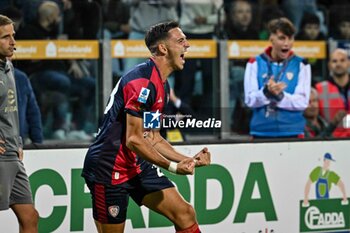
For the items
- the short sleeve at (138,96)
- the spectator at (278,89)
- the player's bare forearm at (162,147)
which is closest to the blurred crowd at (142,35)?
the spectator at (278,89)

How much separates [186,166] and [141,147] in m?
0.36

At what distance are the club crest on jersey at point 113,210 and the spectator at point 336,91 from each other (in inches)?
134

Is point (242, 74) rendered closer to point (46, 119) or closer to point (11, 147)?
point (46, 119)

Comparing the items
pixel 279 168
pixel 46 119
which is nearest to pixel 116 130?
pixel 279 168

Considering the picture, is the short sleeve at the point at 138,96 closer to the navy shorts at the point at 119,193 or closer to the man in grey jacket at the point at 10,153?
the navy shorts at the point at 119,193

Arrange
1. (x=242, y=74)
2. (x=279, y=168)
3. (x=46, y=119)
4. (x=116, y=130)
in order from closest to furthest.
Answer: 1. (x=116, y=130)
2. (x=279, y=168)
3. (x=46, y=119)
4. (x=242, y=74)

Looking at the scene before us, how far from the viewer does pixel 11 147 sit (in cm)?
809

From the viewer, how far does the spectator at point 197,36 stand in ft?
38.5

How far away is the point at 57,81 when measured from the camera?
11.2 m

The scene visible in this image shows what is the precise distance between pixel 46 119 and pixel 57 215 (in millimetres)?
2109

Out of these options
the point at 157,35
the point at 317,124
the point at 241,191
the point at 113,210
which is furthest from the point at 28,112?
the point at 317,124

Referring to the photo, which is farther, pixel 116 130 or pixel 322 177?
pixel 322 177

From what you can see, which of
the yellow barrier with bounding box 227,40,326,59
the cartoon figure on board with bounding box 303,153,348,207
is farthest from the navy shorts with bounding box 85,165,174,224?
the yellow barrier with bounding box 227,40,326,59

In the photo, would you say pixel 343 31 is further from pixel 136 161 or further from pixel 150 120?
pixel 150 120
